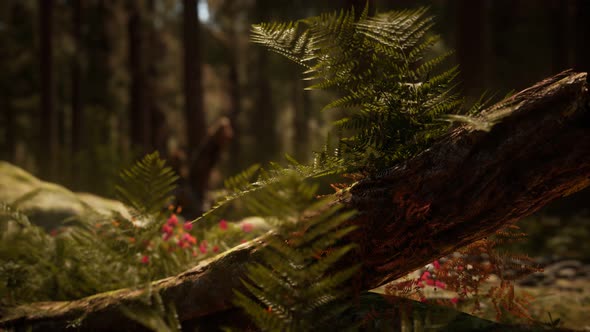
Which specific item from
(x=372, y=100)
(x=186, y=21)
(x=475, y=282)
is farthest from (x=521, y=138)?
(x=186, y=21)

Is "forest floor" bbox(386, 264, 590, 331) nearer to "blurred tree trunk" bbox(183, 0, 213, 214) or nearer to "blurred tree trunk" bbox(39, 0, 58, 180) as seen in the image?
"blurred tree trunk" bbox(183, 0, 213, 214)

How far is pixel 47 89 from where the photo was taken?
44.8 ft

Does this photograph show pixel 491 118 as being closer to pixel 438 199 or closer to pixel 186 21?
pixel 438 199

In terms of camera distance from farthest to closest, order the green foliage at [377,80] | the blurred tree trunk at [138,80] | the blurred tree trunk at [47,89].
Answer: the blurred tree trunk at [138,80] < the blurred tree trunk at [47,89] < the green foliage at [377,80]

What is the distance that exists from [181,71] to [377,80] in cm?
2176

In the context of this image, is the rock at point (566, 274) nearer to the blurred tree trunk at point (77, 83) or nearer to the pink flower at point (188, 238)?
the pink flower at point (188, 238)

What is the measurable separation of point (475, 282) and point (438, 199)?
82 centimetres

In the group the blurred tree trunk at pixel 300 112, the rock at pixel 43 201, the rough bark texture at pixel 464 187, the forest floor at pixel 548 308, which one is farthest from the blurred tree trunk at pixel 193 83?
the blurred tree trunk at pixel 300 112

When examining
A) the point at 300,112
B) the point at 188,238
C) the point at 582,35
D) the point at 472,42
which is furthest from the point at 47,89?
the point at 300,112

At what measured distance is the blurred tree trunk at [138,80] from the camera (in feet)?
50.9

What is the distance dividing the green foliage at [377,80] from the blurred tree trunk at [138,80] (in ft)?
45.1

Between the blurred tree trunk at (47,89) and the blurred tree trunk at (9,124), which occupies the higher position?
the blurred tree trunk at (47,89)

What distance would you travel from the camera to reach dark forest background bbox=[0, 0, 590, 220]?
10.5m

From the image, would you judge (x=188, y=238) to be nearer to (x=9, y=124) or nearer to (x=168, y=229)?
(x=168, y=229)
